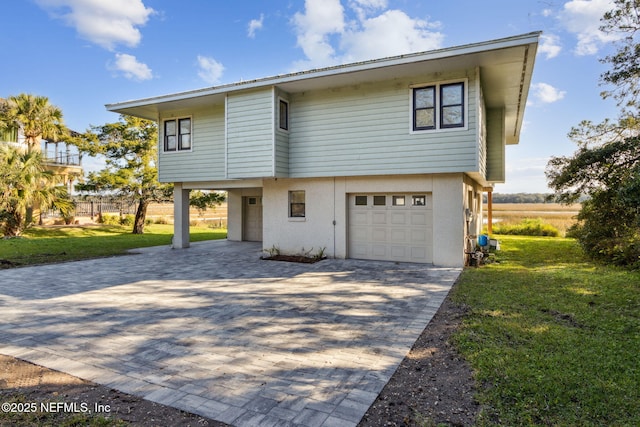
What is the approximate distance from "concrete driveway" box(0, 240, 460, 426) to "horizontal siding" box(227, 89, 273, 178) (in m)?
3.20

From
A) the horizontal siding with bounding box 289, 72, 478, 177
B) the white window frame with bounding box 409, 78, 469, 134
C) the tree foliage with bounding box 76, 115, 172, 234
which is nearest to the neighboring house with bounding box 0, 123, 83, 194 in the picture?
the tree foliage with bounding box 76, 115, 172, 234

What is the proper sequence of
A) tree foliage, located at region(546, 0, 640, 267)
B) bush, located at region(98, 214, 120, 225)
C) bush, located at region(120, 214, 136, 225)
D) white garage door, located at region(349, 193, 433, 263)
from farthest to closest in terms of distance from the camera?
bush, located at region(98, 214, 120, 225) → bush, located at region(120, 214, 136, 225) → white garage door, located at region(349, 193, 433, 263) → tree foliage, located at region(546, 0, 640, 267)

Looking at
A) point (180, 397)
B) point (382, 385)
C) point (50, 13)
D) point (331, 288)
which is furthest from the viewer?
point (50, 13)

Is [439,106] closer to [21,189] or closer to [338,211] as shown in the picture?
[338,211]

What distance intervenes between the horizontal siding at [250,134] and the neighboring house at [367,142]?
0.10ft

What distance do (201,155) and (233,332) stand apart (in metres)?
9.55

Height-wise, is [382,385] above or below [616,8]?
below

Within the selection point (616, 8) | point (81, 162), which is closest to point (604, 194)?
point (616, 8)

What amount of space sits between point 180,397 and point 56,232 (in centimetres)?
2096

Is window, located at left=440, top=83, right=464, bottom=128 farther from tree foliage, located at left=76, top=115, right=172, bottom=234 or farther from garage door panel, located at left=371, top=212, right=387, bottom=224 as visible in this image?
tree foliage, located at left=76, top=115, right=172, bottom=234

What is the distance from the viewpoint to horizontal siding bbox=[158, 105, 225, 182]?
12.8 m

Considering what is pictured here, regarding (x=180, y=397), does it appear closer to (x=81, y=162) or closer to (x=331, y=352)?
(x=331, y=352)

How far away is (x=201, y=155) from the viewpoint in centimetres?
1316

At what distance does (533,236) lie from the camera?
63.2 feet
